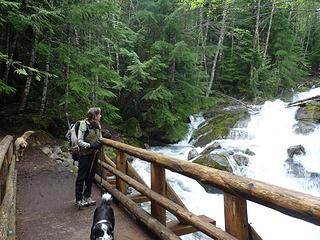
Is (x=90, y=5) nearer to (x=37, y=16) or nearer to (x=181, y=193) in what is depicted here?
(x=37, y=16)

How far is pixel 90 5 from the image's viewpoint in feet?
39.5

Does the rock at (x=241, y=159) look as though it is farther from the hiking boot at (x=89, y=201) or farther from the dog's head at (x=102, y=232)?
the dog's head at (x=102, y=232)

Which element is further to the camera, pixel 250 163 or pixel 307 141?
pixel 307 141

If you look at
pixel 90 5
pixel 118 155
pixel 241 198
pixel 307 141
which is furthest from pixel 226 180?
pixel 307 141

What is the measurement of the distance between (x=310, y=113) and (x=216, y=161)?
880 cm

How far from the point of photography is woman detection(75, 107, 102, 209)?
20.4ft

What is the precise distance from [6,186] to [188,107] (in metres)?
13.3

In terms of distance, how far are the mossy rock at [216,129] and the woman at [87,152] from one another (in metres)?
12.2

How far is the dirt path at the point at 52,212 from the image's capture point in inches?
207

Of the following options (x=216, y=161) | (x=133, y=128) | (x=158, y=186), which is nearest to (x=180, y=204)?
(x=158, y=186)

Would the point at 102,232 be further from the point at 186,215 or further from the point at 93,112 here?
the point at 93,112

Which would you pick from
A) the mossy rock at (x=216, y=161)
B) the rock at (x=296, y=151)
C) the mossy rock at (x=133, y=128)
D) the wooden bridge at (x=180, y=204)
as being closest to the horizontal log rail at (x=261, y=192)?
the wooden bridge at (x=180, y=204)

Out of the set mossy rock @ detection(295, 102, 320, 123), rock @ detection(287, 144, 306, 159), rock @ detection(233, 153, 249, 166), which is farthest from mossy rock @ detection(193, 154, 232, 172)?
mossy rock @ detection(295, 102, 320, 123)

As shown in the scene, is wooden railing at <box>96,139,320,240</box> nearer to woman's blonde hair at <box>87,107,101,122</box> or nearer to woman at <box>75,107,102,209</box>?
woman at <box>75,107,102,209</box>
